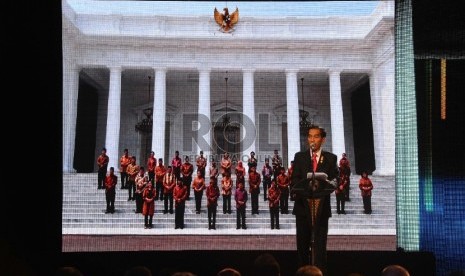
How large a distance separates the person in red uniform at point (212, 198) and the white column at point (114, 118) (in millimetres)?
1803

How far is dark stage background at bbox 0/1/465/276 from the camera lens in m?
4.07

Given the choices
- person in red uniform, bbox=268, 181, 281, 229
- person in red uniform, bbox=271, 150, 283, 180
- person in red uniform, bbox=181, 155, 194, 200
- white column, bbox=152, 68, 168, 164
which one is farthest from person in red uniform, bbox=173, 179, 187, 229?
person in red uniform, bbox=271, 150, 283, 180

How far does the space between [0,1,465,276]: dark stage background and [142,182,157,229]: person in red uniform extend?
2174mm

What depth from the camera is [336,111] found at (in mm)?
10828

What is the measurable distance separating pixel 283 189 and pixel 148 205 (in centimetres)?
221

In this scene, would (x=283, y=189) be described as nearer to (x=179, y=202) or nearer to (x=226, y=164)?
(x=226, y=164)

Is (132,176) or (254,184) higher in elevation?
(132,176)

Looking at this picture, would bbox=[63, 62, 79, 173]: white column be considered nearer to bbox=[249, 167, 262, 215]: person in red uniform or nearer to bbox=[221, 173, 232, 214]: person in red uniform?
bbox=[221, 173, 232, 214]: person in red uniform

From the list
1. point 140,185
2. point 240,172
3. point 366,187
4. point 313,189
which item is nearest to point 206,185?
point 240,172

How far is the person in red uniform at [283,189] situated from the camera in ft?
23.3

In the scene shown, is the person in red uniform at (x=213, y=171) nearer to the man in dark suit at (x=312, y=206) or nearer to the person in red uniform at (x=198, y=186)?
the person in red uniform at (x=198, y=186)
